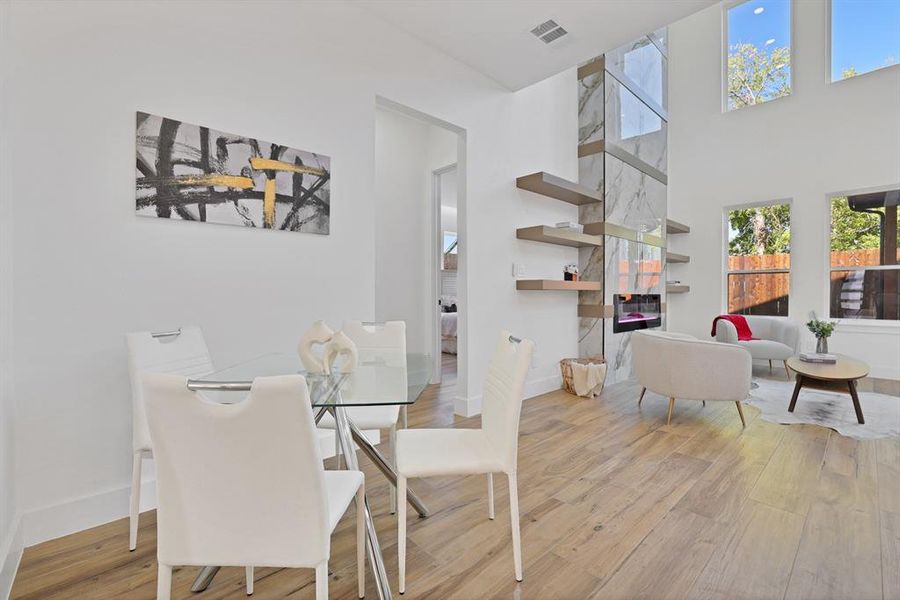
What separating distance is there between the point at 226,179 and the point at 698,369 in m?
3.51

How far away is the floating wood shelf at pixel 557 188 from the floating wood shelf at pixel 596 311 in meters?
1.19

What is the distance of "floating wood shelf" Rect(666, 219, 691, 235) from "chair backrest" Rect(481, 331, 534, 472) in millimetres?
5670

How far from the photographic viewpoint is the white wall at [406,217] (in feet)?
15.2

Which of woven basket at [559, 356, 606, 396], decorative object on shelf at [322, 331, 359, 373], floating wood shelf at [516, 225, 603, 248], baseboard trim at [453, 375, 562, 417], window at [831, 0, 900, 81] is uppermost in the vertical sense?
window at [831, 0, 900, 81]

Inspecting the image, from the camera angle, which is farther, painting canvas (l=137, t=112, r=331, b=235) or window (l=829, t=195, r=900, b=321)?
window (l=829, t=195, r=900, b=321)

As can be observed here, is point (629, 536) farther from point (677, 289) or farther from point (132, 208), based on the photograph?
point (677, 289)

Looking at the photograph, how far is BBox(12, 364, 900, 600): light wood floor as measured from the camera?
1.52 metres

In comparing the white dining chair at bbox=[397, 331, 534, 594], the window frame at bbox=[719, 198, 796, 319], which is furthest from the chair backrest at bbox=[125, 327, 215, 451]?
the window frame at bbox=[719, 198, 796, 319]

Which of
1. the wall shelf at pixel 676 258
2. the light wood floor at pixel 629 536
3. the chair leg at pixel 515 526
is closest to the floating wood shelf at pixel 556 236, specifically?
the light wood floor at pixel 629 536

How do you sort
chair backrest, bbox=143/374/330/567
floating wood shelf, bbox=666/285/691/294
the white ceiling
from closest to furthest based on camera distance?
1. chair backrest, bbox=143/374/330/567
2. the white ceiling
3. floating wood shelf, bbox=666/285/691/294

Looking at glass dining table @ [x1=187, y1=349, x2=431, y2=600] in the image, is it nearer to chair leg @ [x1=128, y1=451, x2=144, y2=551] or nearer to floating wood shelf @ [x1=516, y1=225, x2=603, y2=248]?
chair leg @ [x1=128, y1=451, x2=144, y2=551]

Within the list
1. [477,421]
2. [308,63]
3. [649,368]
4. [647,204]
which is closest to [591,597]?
[477,421]

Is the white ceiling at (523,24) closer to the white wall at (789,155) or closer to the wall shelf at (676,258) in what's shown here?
the wall shelf at (676,258)

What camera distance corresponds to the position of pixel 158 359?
1848 millimetres
